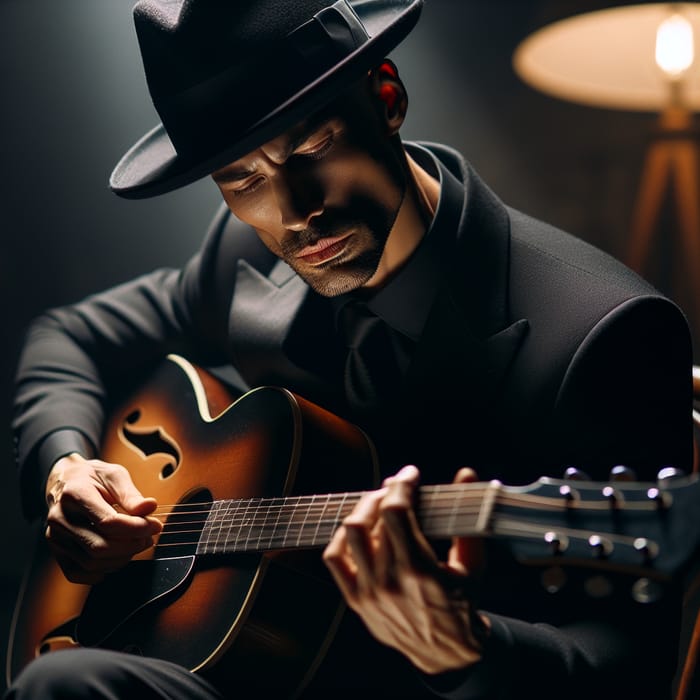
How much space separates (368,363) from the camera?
4.24 ft

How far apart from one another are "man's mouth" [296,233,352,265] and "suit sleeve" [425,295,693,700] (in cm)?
33

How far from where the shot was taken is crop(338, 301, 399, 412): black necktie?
127cm

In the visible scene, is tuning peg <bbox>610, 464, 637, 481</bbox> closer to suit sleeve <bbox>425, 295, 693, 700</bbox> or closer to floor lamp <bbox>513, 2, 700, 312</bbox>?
suit sleeve <bbox>425, 295, 693, 700</bbox>

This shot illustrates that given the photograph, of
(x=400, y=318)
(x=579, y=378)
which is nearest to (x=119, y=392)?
(x=400, y=318)

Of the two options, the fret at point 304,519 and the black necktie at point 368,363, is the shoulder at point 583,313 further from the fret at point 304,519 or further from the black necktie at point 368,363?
the fret at point 304,519

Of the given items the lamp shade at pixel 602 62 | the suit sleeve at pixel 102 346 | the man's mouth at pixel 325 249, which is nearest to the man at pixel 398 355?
the man's mouth at pixel 325 249

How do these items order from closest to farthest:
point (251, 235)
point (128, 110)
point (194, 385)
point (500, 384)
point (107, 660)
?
point (107, 660) < point (500, 384) < point (194, 385) < point (251, 235) < point (128, 110)

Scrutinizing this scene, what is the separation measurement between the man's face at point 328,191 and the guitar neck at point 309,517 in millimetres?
295

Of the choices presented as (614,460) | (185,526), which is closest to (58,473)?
(185,526)

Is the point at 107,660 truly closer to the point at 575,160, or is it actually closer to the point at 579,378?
the point at 579,378

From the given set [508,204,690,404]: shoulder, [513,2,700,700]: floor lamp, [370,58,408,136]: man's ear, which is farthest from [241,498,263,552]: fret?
[513,2,700,700]: floor lamp

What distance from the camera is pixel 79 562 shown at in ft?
4.25

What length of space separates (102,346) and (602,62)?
1028 millimetres

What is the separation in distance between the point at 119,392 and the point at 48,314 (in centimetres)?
23
